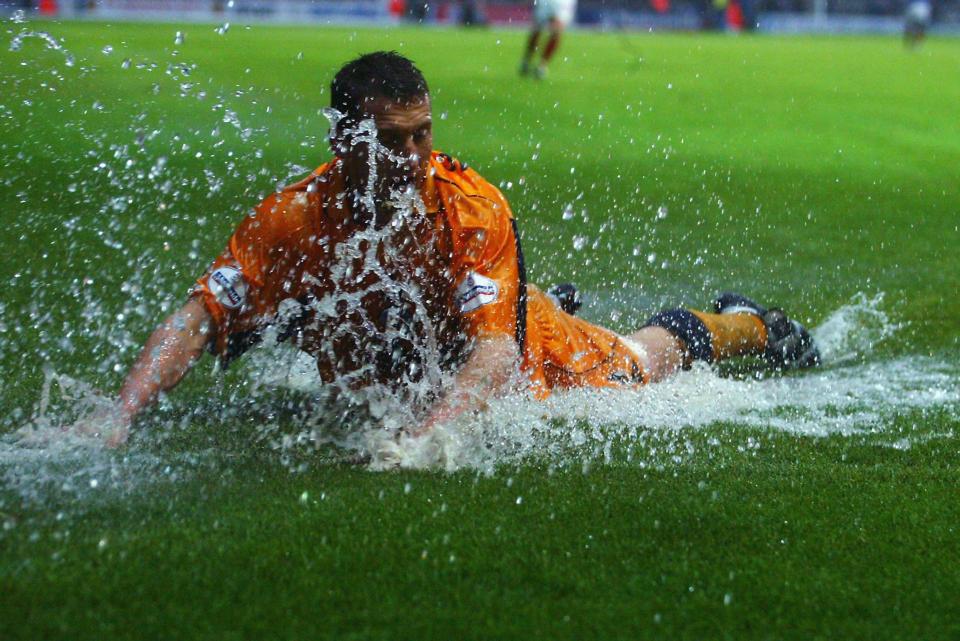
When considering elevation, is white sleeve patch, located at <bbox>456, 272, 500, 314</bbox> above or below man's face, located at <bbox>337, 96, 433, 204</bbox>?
below

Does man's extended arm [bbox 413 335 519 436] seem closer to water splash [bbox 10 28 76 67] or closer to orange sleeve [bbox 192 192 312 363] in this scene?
orange sleeve [bbox 192 192 312 363]

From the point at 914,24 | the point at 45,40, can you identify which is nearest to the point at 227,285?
the point at 45,40

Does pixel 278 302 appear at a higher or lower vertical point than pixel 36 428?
higher

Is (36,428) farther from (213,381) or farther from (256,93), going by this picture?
(256,93)

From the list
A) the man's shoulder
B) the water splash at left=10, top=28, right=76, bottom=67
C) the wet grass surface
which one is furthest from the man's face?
the water splash at left=10, top=28, right=76, bottom=67

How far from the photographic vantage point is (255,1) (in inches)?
1281

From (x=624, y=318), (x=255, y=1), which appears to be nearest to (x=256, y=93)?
(x=624, y=318)

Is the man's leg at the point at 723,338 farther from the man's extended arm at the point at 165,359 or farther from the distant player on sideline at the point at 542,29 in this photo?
the distant player on sideline at the point at 542,29

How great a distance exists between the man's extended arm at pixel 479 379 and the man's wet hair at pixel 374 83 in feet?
2.40

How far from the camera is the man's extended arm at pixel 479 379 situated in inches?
133

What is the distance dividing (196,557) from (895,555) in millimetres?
1601

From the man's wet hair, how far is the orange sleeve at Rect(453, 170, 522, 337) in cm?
38

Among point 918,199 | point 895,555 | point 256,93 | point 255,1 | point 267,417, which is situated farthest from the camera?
point 255,1

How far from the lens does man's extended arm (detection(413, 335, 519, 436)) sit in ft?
11.1
